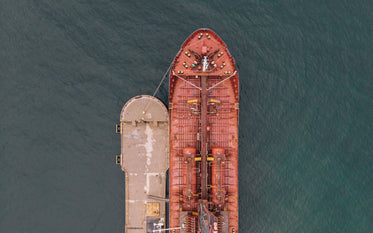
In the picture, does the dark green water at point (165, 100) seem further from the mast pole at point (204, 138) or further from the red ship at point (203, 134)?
the mast pole at point (204, 138)

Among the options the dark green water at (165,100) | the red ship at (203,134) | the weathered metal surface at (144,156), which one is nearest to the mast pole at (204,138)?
the red ship at (203,134)

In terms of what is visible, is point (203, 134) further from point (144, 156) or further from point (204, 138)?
point (144, 156)

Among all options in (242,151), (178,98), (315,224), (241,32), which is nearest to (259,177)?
(242,151)

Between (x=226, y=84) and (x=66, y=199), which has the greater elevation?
(x=226, y=84)

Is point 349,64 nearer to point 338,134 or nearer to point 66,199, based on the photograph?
point 338,134

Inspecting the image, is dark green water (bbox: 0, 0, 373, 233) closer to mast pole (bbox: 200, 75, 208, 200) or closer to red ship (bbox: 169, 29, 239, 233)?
red ship (bbox: 169, 29, 239, 233)

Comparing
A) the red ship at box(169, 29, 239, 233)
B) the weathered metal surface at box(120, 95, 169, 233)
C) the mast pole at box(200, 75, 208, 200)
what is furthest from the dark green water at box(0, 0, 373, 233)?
the mast pole at box(200, 75, 208, 200)
